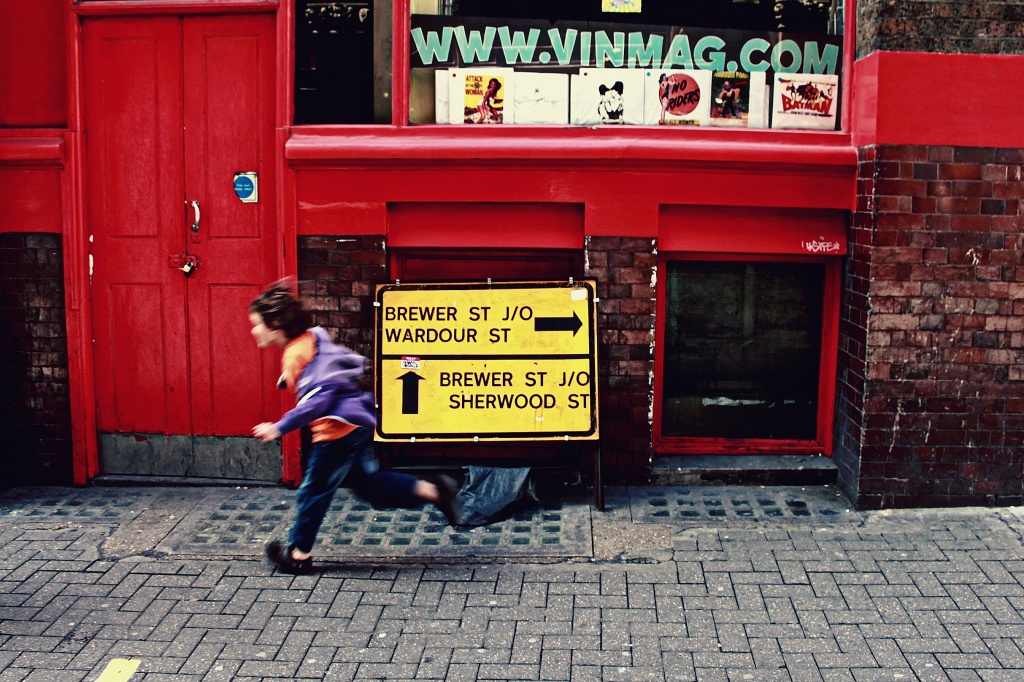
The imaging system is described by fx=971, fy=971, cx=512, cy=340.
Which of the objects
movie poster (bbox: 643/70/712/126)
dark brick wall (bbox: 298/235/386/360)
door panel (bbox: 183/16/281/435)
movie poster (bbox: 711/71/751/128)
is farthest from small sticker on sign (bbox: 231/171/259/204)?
movie poster (bbox: 711/71/751/128)

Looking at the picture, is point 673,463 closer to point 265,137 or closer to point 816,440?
point 816,440

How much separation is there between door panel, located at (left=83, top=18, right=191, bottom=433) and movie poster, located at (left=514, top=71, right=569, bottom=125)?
2255mm

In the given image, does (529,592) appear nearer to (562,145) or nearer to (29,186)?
(562,145)

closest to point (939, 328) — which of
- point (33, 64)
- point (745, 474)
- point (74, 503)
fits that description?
point (745, 474)

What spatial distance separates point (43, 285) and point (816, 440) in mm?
5385

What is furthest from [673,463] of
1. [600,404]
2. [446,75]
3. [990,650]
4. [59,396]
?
[59,396]

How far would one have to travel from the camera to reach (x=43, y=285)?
6512 millimetres

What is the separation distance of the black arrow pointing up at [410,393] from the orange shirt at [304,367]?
1008 millimetres

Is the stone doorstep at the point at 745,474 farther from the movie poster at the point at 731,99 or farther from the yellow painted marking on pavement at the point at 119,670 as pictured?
the yellow painted marking on pavement at the point at 119,670

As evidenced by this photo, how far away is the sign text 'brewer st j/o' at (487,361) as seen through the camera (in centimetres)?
604

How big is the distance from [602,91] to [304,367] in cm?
274

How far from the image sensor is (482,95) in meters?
6.36

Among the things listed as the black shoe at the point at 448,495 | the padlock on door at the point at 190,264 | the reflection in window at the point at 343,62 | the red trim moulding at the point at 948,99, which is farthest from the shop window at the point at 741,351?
the padlock on door at the point at 190,264

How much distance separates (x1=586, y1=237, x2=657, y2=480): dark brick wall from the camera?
6250mm
